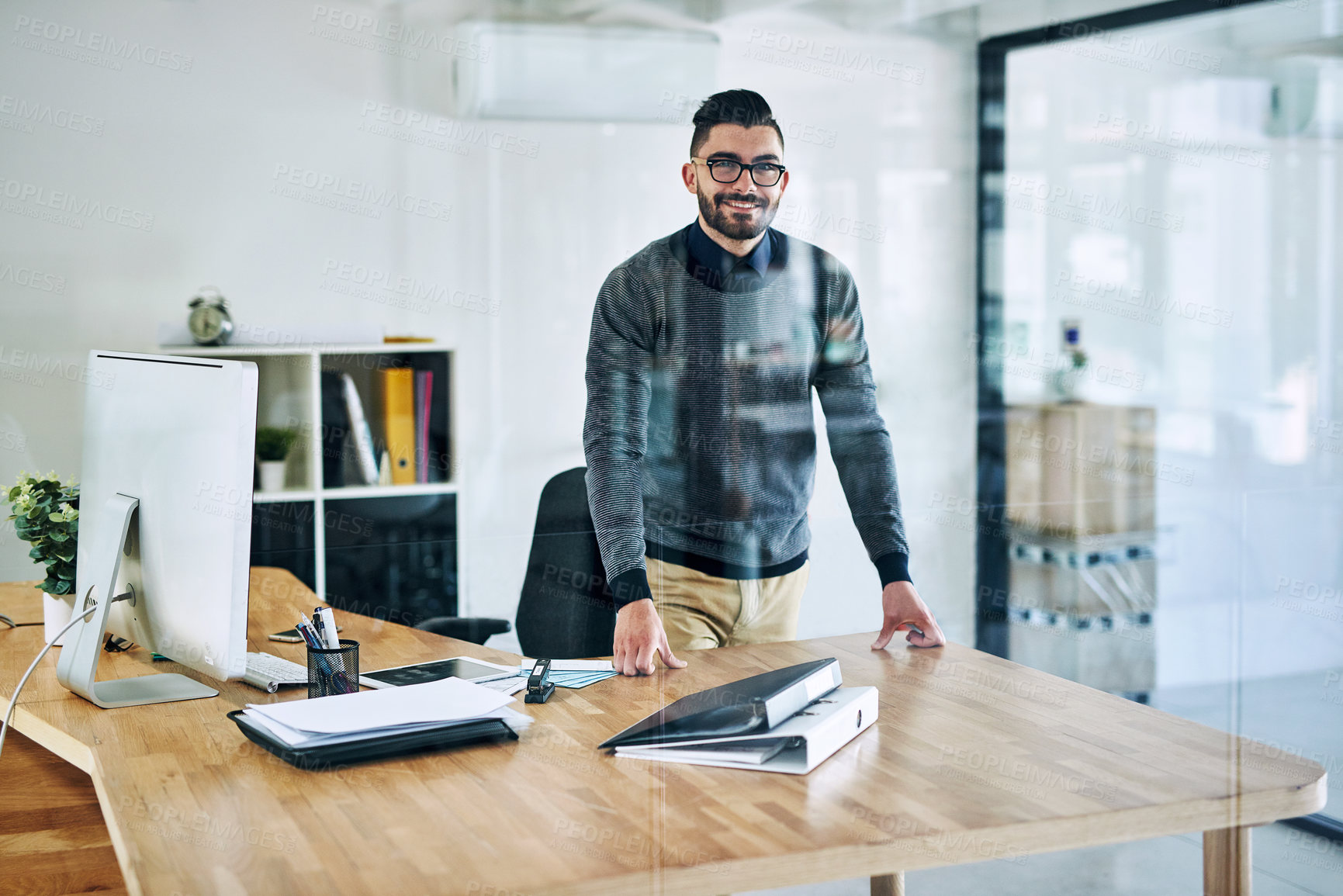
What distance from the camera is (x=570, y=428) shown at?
3609 mm

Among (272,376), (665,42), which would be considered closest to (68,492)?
(272,376)

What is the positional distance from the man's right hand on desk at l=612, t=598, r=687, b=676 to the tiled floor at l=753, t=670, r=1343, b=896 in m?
0.75

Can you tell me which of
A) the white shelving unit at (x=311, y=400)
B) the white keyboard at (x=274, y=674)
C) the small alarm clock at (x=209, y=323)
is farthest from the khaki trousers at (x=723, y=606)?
the small alarm clock at (x=209, y=323)

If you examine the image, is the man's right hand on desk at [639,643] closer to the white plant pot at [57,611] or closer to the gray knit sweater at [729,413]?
the gray knit sweater at [729,413]

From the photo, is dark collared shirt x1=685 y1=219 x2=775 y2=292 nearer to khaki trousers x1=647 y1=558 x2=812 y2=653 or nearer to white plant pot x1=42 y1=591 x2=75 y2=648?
khaki trousers x1=647 y1=558 x2=812 y2=653

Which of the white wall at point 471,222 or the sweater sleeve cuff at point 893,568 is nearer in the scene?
the sweater sleeve cuff at point 893,568

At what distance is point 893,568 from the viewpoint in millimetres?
2053

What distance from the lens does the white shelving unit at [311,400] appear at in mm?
3166

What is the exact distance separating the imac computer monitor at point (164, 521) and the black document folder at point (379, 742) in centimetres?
12

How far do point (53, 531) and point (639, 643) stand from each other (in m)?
0.95

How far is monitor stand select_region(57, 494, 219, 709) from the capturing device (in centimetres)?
159

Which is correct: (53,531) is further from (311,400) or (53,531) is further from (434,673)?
(311,400)

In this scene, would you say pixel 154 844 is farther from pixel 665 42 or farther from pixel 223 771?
pixel 665 42

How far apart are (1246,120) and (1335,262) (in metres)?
0.55
